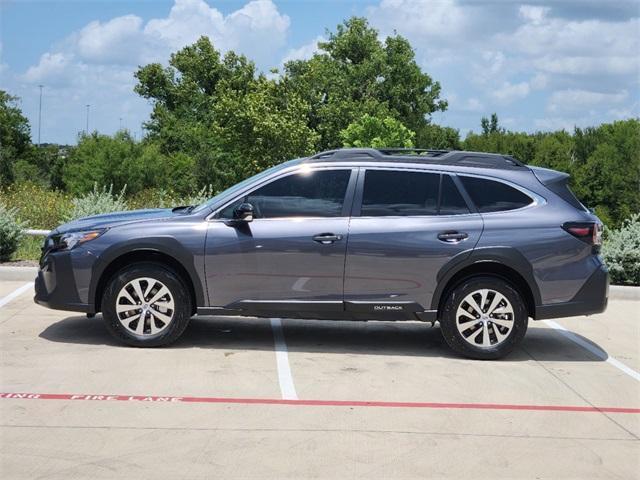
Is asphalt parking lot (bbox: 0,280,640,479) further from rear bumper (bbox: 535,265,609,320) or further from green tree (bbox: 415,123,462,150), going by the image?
green tree (bbox: 415,123,462,150)

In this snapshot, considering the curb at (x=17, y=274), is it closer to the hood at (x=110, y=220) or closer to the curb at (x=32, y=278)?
the curb at (x=32, y=278)

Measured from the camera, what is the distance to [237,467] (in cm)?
478

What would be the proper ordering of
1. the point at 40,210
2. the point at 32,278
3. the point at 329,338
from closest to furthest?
the point at 329,338 < the point at 32,278 < the point at 40,210

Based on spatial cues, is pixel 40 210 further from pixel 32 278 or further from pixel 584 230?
pixel 584 230

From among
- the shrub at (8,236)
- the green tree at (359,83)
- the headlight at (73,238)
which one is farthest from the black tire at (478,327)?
the green tree at (359,83)

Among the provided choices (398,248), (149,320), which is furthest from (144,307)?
(398,248)

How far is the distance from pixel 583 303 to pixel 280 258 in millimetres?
2754

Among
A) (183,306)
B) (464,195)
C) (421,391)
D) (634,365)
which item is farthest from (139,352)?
(634,365)

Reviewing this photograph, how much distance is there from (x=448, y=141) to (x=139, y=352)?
81095 millimetres

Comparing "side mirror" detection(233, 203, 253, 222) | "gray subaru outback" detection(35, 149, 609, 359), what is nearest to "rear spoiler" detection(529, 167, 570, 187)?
"gray subaru outback" detection(35, 149, 609, 359)

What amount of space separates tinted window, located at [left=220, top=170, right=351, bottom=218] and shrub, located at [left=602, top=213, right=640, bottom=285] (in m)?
5.86

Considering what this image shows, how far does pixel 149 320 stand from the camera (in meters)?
7.54

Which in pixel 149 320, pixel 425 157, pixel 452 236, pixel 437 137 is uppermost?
pixel 437 137

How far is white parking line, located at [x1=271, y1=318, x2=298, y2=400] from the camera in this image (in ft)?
20.9
